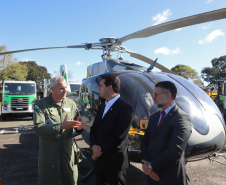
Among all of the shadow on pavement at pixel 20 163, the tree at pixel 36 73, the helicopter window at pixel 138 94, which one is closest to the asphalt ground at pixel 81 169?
the shadow on pavement at pixel 20 163

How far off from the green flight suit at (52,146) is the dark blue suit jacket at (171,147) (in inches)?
38.4

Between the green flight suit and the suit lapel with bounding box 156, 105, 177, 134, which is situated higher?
the suit lapel with bounding box 156, 105, 177, 134

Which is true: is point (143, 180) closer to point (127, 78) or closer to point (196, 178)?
point (196, 178)

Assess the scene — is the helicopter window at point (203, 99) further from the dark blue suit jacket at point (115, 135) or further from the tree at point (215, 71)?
the tree at point (215, 71)

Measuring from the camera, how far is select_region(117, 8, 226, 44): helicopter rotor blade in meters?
3.30

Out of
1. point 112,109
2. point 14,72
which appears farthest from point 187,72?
point 112,109

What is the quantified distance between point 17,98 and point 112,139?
12.2 metres

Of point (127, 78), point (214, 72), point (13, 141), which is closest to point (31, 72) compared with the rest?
point (214, 72)

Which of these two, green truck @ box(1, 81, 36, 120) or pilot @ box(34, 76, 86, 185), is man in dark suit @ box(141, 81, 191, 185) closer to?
pilot @ box(34, 76, 86, 185)

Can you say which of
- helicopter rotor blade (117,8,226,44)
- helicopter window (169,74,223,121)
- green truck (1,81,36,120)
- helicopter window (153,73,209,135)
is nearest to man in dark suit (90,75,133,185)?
helicopter window (153,73,209,135)

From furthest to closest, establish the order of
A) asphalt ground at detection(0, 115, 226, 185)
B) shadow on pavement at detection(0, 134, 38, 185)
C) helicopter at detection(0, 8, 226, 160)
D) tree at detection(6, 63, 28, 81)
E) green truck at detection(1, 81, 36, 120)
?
tree at detection(6, 63, 28, 81) → green truck at detection(1, 81, 36, 120) → shadow on pavement at detection(0, 134, 38, 185) → asphalt ground at detection(0, 115, 226, 185) → helicopter at detection(0, 8, 226, 160)

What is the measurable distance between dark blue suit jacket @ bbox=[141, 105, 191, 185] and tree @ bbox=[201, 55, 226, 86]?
47129 mm

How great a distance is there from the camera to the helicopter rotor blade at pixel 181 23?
3.30 meters

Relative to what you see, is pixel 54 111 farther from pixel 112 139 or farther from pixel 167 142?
pixel 167 142
